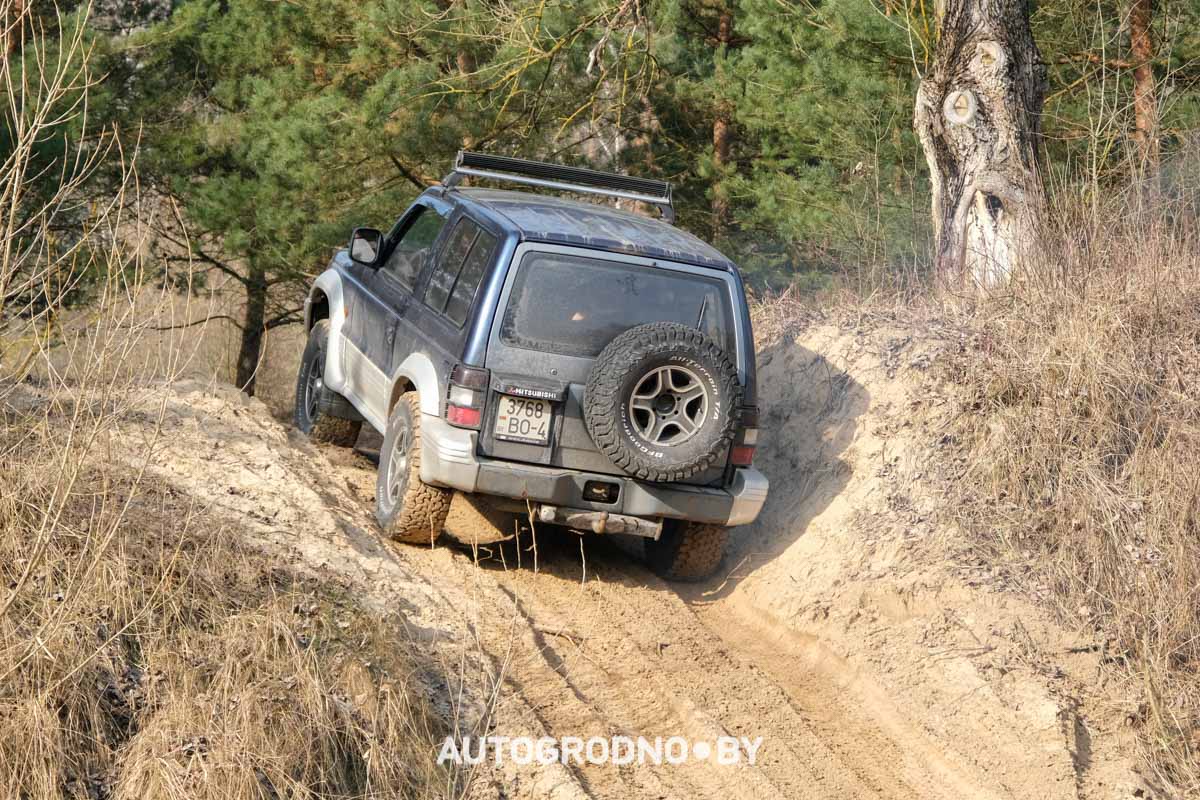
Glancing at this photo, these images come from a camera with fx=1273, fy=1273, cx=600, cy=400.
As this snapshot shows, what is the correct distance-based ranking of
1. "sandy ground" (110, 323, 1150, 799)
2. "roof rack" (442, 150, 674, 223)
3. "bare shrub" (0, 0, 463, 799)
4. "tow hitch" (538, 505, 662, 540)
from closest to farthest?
"bare shrub" (0, 0, 463, 799) < "sandy ground" (110, 323, 1150, 799) < "tow hitch" (538, 505, 662, 540) < "roof rack" (442, 150, 674, 223)

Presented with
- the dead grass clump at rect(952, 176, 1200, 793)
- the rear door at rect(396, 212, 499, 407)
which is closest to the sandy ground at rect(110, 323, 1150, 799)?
the dead grass clump at rect(952, 176, 1200, 793)

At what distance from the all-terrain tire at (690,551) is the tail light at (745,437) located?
0.44 meters

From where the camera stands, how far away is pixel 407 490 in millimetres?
7051

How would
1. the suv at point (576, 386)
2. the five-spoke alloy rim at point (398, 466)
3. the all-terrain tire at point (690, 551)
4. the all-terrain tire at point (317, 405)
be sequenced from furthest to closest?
the all-terrain tire at point (317, 405), the all-terrain tire at point (690, 551), the five-spoke alloy rim at point (398, 466), the suv at point (576, 386)

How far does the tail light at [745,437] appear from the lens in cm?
705

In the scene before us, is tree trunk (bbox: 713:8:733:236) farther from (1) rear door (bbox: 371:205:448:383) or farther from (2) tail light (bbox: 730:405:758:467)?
(2) tail light (bbox: 730:405:758:467)

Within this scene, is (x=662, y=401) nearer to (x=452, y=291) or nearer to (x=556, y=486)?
(x=556, y=486)

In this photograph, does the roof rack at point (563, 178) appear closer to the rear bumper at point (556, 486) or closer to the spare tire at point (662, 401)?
the spare tire at point (662, 401)

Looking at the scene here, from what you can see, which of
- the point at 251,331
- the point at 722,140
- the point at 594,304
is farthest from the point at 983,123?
the point at 251,331

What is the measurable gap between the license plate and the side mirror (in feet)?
7.26

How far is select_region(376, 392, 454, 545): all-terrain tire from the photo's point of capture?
23.0ft

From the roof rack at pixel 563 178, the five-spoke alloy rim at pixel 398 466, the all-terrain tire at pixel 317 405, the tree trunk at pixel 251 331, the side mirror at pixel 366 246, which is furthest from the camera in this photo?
the tree trunk at pixel 251 331

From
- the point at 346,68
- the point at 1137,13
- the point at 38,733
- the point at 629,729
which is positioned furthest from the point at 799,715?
the point at 346,68

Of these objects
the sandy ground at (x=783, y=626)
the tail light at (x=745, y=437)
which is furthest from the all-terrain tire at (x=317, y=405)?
the tail light at (x=745, y=437)
